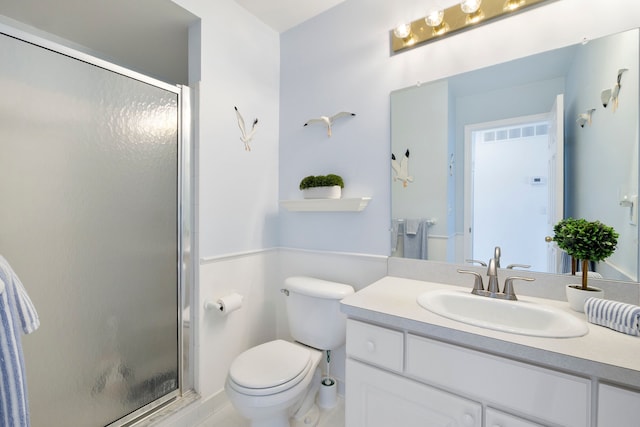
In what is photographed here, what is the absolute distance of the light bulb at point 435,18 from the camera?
1.33m

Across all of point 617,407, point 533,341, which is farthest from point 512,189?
point 617,407

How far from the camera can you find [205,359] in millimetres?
1528

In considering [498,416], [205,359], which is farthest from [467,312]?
[205,359]

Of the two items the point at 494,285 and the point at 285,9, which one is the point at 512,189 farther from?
the point at 285,9

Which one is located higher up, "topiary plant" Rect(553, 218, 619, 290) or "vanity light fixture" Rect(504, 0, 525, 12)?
"vanity light fixture" Rect(504, 0, 525, 12)

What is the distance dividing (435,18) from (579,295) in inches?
53.1

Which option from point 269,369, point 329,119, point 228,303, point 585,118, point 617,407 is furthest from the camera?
point 329,119

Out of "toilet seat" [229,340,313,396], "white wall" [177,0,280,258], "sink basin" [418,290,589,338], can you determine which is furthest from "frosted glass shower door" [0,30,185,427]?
"sink basin" [418,290,589,338]

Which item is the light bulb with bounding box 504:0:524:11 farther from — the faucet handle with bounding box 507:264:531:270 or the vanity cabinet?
the vanity cabinet

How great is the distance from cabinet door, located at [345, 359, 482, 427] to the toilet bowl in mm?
306

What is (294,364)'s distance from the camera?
1342 mm

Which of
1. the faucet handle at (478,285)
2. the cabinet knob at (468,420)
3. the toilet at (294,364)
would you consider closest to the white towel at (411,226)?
the faucet handle at (478,285)

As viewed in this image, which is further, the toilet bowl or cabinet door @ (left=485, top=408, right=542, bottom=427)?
the toilet bowl

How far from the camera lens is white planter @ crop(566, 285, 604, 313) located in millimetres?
967
